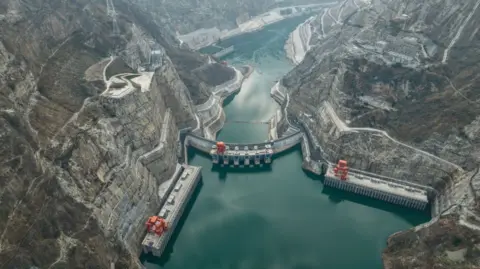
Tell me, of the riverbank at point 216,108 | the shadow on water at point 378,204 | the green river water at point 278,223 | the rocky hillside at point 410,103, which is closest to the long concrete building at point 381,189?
the shadow on water at point 378,204

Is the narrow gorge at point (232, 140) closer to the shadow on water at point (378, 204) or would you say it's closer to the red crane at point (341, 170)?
the shadow on water at point (378, 204)

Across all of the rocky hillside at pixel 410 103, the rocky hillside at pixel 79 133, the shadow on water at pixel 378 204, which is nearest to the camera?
the rocky hillside at pixel 79 133

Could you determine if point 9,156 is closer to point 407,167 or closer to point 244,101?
point 407,167

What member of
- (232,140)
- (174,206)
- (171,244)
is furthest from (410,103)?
(171,244)

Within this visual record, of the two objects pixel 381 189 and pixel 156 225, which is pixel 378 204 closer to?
pixel 381 189

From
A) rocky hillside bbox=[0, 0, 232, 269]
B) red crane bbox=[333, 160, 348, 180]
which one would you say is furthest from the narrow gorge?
red crane bbox=[333, 160, 348, 180]

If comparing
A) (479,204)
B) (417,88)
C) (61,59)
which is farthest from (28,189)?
(417,88)

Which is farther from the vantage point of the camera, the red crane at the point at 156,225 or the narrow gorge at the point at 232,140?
the red crane at the point at 156,225
